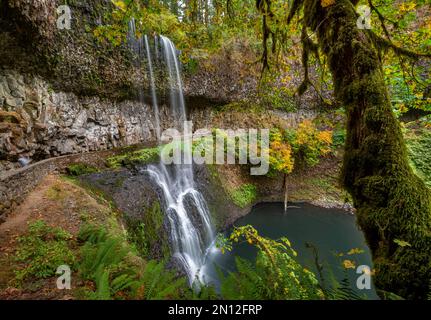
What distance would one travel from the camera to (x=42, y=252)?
401 cm

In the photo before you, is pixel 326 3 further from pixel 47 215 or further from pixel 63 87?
pixel 63 87

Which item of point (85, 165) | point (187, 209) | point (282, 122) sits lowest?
point (187, 209)

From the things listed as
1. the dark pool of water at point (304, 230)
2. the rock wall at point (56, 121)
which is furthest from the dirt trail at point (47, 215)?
the dark pool of water at point (304, 230)

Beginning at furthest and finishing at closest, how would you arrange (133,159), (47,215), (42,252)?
1. (133,159)
2. (47,215)
3. (42,252)

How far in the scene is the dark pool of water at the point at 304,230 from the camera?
1006 centimetres

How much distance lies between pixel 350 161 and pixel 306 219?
12351 mm

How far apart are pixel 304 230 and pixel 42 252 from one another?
11.5 m

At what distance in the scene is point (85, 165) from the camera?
797 cm

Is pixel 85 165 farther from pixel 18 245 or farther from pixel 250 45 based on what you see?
pixel 250 45

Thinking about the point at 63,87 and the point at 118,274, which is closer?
the point at 118,274

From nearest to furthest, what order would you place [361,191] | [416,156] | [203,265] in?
[361,191] < [203,265] < [416,156]

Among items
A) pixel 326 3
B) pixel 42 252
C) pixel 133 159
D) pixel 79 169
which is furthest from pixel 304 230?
pixel 326 3

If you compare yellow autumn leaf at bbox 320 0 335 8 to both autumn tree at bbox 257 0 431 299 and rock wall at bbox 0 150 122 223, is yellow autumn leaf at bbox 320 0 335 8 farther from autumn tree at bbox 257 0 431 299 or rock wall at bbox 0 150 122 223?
rock wall at bbox 0 150 122 223

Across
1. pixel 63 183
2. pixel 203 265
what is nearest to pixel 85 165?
pixel 63 183
